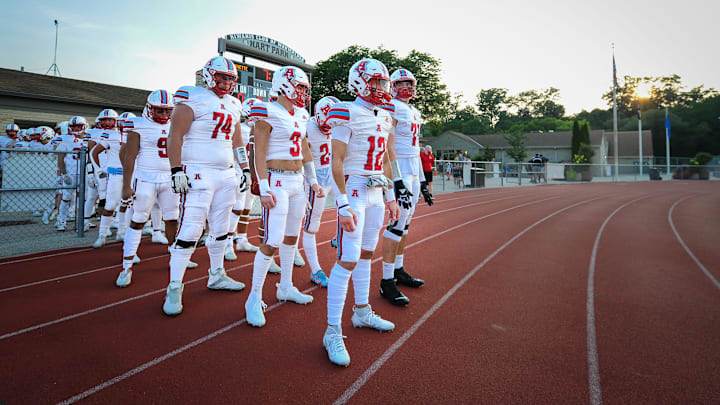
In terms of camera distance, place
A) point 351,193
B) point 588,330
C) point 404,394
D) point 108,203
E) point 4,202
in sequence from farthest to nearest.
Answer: point 4,202
point 108,203
point 588,330
point 351,193
point 404,394

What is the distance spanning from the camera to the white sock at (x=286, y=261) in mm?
4199

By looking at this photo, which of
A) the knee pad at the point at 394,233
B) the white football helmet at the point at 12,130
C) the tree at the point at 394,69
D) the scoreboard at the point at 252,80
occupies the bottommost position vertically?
the knee pad at the point at 394,233

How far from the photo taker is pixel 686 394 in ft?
8.70

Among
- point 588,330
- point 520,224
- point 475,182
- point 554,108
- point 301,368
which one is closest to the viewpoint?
point 301,368

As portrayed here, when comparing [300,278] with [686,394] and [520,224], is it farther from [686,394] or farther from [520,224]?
[520,224]

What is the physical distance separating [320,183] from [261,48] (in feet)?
44.6

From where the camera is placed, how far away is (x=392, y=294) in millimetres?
4363

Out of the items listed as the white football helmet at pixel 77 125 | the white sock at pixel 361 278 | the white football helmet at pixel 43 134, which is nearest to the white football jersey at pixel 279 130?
the white sock at pixel 361 278

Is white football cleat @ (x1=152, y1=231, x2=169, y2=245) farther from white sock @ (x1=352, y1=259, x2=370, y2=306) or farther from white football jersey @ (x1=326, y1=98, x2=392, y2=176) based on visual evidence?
white football jersey @ (x1=326, y1=98, x2=392, y2=176)

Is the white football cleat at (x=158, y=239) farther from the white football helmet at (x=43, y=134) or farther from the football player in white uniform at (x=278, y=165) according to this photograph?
the white football helmet at (x=43, y=134)

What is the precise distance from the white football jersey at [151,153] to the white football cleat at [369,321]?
11.3 feet

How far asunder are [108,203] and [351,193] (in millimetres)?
5762

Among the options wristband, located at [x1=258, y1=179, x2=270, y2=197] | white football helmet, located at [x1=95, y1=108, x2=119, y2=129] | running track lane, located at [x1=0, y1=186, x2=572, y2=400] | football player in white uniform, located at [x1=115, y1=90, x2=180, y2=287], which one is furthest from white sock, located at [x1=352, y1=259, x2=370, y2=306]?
white football helmet, located at [x1=95, y1=108, x2=119, y2=129]

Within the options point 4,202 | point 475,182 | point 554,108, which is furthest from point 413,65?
point 554,108
